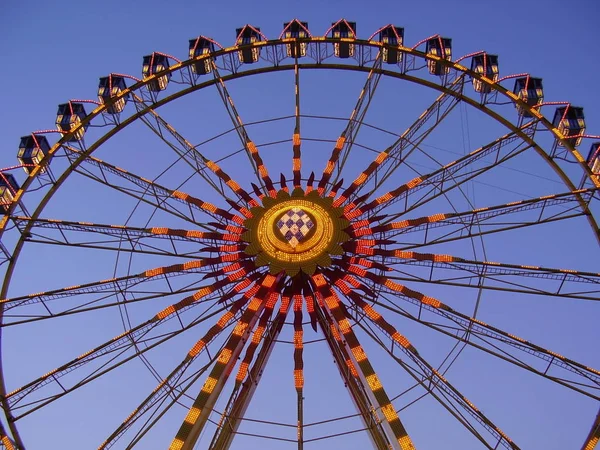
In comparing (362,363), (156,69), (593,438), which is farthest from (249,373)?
(156,69)

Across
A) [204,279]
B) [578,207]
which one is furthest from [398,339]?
[578,207]

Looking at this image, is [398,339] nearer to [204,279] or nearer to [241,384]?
[241,384]

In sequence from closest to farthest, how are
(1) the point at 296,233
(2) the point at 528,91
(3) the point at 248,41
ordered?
(1) the point at 296,233 < (2) the point at 528,91 < (3) the point at 248,41

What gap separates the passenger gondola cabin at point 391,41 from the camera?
2431 centimetres

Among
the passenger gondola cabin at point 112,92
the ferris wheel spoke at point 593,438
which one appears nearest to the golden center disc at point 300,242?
the passenger gondola cabin at point 112,92

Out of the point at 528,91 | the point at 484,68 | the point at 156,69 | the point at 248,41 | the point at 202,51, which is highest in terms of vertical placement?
the point at 484,68

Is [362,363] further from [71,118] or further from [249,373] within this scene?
[71,118]

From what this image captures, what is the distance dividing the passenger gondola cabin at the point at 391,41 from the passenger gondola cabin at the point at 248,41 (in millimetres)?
4675

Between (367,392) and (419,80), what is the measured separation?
11.2 m

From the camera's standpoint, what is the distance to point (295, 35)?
25.2 meters

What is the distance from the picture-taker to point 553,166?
21656 mm

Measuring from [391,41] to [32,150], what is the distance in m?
13.6

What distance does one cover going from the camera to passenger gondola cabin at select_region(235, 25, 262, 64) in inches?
989

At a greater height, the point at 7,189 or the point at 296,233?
the point at 296,233
